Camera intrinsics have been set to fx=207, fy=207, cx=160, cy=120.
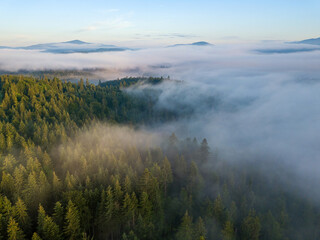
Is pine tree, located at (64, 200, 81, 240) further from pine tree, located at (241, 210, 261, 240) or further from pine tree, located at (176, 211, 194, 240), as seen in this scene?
pine tree, located at (241, 210, 261, 240)

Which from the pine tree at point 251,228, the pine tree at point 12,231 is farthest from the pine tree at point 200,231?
the pine tree at point 12,231

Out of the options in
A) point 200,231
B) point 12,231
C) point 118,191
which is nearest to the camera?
point 12,231

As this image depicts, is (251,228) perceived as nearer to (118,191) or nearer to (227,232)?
(227,232)

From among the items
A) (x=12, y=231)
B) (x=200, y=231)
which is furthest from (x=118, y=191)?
(x=12, y=231)

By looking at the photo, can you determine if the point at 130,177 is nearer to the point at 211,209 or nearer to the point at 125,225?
the point at 125,225

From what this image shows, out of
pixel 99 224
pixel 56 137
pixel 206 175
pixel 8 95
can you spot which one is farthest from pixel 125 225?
pixel 8 95

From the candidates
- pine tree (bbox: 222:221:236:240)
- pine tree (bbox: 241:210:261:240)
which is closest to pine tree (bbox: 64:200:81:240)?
pine tree (bbox: 222:221:236:240)

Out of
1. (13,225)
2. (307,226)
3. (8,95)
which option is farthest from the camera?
(8,95)

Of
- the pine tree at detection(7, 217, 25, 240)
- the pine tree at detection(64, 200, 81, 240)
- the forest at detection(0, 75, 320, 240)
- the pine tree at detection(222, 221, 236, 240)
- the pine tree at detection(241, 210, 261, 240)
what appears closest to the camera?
the pine tree at detection(7, 217, 25, 240)
